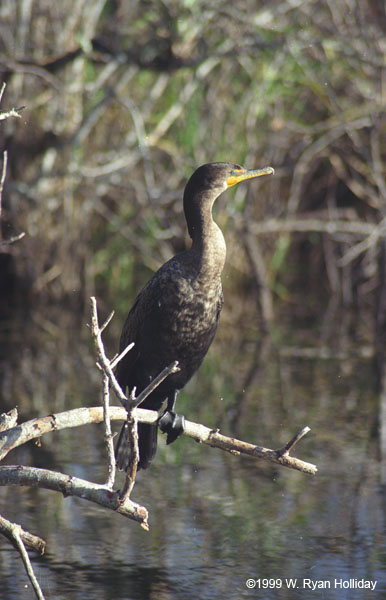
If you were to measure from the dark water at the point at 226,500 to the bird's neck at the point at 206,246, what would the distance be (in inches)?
44.7

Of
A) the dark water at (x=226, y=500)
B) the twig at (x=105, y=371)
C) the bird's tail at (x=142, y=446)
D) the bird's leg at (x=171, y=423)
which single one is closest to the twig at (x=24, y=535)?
the twig at (x=105, y=371)

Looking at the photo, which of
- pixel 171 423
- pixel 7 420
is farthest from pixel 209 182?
pixel 7 420

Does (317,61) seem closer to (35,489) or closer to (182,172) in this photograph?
(182,172)

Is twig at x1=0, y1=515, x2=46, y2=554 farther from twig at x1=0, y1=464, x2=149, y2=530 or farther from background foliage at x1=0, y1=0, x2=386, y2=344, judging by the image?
background foliage at x1=0, y1=0, x2=386, y2=344

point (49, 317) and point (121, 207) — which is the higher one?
point (121, 207)

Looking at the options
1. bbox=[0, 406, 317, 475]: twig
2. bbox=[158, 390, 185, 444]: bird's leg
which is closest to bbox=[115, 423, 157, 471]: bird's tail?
bbox=[158, 390, 185, 444]: bird's leg

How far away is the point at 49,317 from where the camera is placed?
9.92 metres

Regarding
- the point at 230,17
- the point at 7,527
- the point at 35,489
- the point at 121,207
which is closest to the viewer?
the point at 7,527

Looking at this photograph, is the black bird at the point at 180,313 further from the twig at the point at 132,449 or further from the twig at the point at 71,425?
the twig at the point at 132,449

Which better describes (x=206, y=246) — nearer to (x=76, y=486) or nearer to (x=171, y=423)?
(x=171, y=423)

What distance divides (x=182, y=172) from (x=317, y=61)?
1.63 m

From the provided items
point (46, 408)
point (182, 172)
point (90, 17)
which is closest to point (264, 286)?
point (182, 172)

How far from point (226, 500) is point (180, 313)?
1.31m

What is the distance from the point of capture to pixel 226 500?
16.8ft
